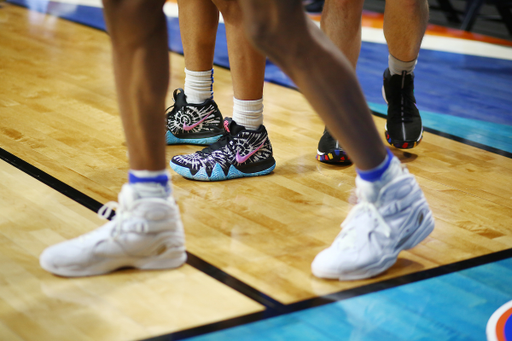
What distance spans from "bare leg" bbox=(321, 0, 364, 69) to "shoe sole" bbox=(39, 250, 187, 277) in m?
0.79

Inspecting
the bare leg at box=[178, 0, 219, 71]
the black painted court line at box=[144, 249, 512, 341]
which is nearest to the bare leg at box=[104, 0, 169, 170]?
the black painted court line at box=[144, 249, 512, 341]

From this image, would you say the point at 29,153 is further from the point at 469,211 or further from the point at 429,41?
the point at 429,41

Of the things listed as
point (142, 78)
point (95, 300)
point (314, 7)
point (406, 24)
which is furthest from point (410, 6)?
point (314, 7)

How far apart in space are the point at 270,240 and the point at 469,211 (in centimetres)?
50

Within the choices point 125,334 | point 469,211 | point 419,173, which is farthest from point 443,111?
point 125,334

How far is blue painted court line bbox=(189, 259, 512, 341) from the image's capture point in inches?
34.3

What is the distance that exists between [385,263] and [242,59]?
2.09 ft

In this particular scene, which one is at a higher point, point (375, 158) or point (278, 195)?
point (375, 158)

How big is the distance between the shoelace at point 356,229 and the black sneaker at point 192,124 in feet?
2.49

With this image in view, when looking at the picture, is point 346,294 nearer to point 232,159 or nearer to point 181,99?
point 232,159

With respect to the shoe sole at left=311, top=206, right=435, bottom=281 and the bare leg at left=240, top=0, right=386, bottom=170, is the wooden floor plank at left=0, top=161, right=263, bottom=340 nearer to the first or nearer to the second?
the shoe sole at left=311, top=206, right=435, bottom=281

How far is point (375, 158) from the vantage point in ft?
3.09

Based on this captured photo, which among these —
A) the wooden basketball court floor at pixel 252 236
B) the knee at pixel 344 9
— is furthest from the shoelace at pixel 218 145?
the knee at pixel 344 9

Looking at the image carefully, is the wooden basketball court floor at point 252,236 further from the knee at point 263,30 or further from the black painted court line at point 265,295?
the knee at point 263,30
